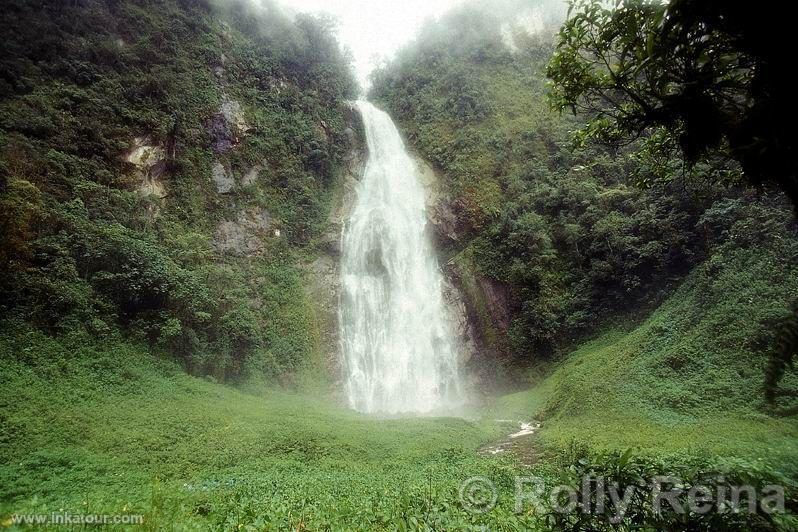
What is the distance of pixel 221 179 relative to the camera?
A: 890 inches

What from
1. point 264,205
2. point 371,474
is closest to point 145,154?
point 264,205

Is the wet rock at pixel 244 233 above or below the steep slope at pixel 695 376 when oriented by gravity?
above

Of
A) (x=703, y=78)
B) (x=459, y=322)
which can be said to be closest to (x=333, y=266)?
(x=459, y=322)

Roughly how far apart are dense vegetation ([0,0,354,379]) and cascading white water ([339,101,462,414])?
283cm

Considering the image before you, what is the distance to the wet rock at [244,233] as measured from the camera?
69.9 feet

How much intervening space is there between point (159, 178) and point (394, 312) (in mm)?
14198

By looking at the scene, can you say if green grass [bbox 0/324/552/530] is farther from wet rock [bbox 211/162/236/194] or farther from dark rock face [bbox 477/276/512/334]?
wet rock [bbox 211/162/236/194]

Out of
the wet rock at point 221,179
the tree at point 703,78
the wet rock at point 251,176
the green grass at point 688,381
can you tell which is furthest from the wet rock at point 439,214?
the tree at point 703,78

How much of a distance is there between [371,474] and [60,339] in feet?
35.0

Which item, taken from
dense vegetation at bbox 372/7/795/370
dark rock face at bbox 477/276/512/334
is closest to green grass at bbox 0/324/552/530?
dark rock face at bbox 477/276/512/334

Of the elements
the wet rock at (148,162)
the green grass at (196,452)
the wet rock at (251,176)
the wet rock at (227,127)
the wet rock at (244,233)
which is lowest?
the green grass at (196,452)

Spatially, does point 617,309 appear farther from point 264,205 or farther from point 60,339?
point 60,339

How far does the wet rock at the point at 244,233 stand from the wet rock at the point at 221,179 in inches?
61.5

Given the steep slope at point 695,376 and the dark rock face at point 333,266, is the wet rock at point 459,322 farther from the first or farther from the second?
the dark rock face at point 333,266
